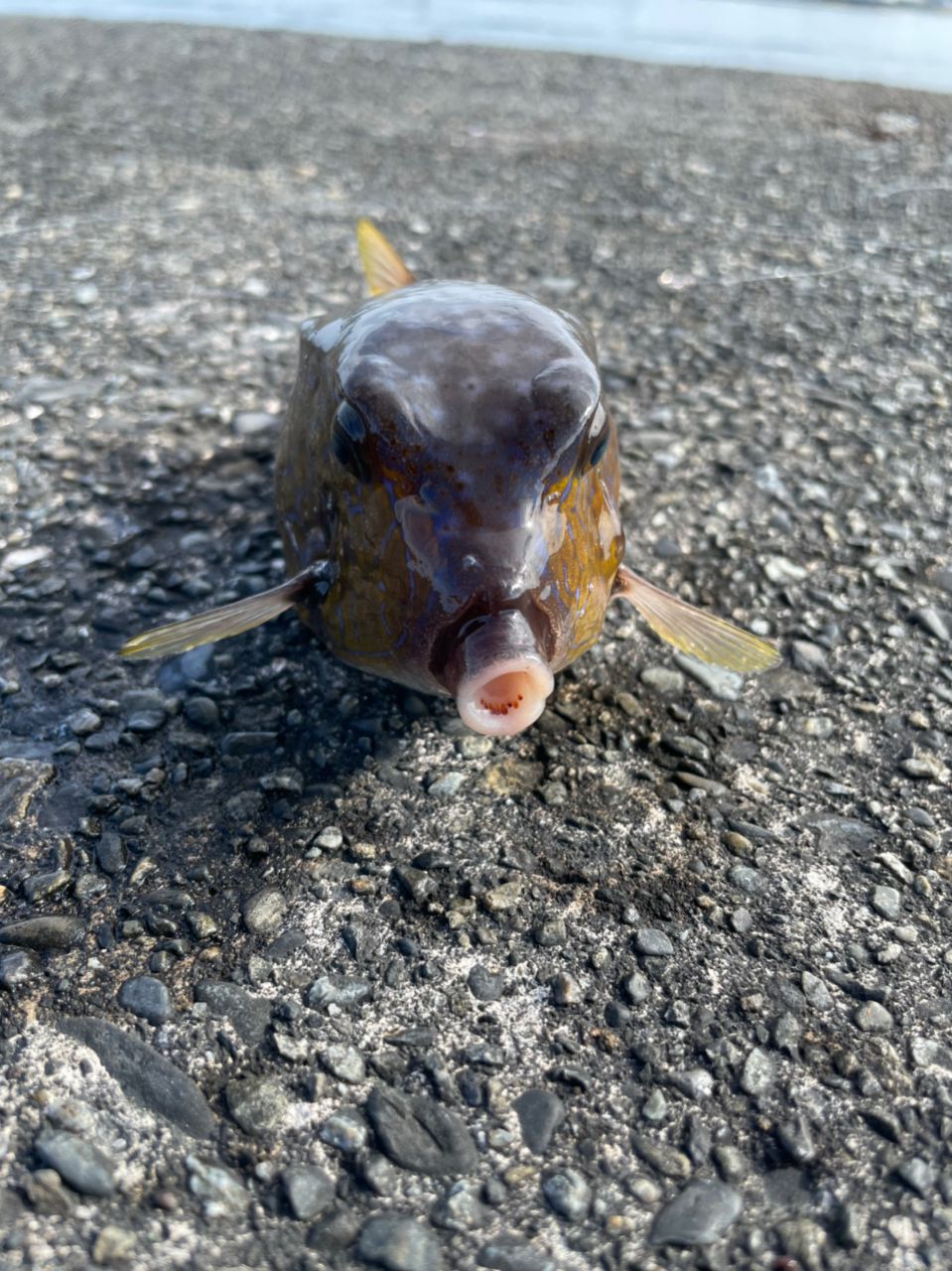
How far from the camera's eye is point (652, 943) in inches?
91.7

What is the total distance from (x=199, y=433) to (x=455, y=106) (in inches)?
195

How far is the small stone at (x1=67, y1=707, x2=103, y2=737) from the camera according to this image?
9.19 ft

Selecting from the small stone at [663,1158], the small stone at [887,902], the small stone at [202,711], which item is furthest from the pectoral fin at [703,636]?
the small stone at [663,1158]

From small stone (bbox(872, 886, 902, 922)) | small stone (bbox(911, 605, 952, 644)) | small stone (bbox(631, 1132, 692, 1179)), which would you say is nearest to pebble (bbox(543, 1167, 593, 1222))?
small stone (bbox(631, 1132, 692, 1179))

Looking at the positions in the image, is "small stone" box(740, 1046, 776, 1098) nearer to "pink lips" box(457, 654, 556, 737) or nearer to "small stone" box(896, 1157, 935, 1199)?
"small stone" box(896, 1157, 935, 1199)

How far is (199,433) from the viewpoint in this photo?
407 cm

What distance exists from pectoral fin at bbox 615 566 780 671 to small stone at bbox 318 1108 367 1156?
1352mm

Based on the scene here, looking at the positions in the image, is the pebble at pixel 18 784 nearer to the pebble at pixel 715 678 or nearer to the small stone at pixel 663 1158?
the small stone at pixel 663 1158

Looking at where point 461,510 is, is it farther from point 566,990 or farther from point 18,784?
point 18,784

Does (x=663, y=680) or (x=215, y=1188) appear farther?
(x=663, y=680)

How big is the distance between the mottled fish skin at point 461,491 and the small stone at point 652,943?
0.59 m

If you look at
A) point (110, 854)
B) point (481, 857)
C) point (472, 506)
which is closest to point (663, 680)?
point (481, 857)

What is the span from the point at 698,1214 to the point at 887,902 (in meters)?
0.89

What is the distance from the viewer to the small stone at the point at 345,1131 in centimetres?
196
